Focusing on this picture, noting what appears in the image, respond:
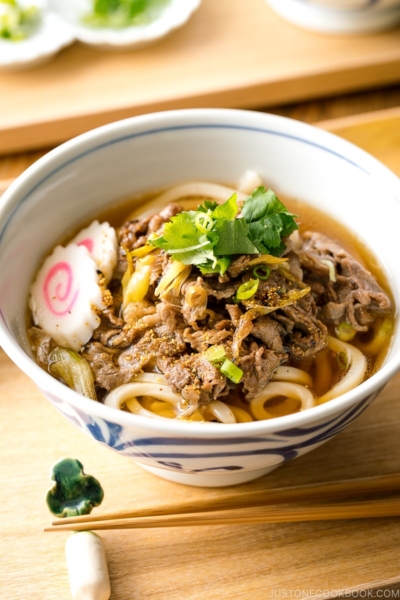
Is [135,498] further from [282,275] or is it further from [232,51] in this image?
[232,51]

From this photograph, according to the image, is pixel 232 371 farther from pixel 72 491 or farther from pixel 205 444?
pixel 72 491

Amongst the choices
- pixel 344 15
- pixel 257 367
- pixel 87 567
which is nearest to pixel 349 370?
pixel 257 367

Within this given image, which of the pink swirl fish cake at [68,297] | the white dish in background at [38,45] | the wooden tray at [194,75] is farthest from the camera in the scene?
the white dish in background at [38,45]

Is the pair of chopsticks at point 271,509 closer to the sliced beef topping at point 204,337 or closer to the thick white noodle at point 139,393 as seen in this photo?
the thick white noodle at point 139,393

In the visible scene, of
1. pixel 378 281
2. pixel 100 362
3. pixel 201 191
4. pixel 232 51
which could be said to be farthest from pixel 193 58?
pixel 100 362

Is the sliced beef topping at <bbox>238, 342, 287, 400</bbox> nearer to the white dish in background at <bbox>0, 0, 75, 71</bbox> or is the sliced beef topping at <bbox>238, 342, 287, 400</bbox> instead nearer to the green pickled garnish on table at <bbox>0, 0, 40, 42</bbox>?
the white dish in background at <bbox>0, 0, 75, 71</bbox>

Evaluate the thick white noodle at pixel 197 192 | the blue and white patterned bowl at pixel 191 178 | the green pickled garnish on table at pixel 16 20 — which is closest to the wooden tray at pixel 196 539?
the blue and white patterned bowl at pixel 191 178

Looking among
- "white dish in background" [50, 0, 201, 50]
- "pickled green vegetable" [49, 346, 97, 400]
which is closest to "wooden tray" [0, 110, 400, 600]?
"pickled green vegetable" [49, 346, 97, 400]
